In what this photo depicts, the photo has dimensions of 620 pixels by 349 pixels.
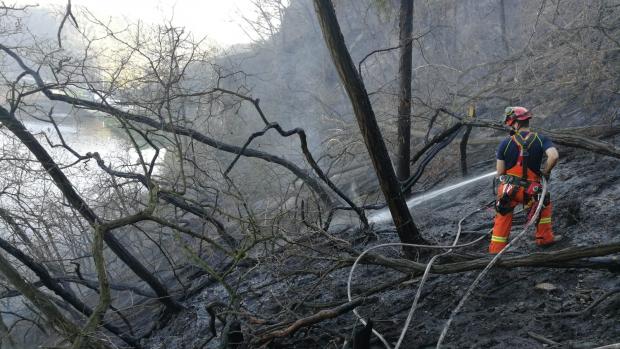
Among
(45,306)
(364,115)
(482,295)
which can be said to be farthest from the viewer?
(364,115)

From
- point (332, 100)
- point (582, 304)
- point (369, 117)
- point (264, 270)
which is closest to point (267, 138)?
point (332, 100)

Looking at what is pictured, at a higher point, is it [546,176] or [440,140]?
[440,140]

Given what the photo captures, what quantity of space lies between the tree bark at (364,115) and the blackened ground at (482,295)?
718 millimetres

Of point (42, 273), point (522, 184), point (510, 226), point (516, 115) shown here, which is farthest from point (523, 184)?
point (42, 273)

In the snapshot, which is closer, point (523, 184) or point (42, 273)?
point (523, 184)

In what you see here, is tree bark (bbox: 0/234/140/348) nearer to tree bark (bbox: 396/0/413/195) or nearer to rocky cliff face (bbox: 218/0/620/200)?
rocky cliff face (bbox: 218/0/620/200)

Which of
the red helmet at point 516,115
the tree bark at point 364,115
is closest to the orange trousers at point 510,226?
the red helmet at point 516,115

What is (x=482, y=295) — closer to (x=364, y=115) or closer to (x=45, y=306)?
(x=364, y=115)

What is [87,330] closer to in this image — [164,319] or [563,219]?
[164,319]

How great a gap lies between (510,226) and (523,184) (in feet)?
1.44

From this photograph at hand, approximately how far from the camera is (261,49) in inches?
1240

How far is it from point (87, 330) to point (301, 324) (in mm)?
1670

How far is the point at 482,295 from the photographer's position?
13.8 feet

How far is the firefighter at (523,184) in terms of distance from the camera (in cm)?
461
